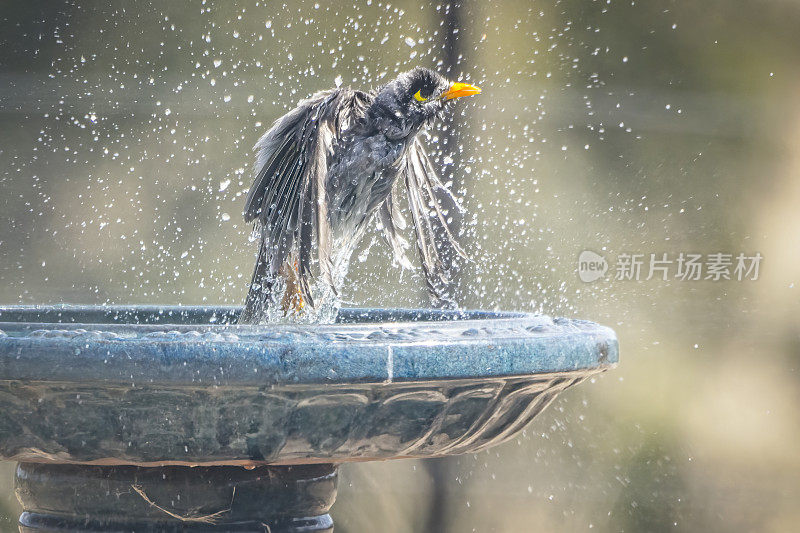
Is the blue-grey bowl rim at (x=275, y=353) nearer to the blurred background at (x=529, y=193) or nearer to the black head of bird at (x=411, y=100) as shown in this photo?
the black head of bird at (x=411, y=100)

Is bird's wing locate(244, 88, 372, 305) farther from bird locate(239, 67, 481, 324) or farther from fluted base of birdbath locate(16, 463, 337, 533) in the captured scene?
fluted base of birdbath locate(16, 463, 337, 533)

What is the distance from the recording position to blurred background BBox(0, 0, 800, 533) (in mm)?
3225

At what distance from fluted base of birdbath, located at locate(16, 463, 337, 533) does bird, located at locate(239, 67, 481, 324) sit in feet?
1.17

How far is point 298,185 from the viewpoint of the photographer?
166 cm

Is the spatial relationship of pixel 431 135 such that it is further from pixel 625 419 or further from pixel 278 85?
pixel 625 419

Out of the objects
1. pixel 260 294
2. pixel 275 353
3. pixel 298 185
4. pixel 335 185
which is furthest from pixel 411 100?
pixel 275 353

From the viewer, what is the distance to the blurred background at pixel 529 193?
3.22 m

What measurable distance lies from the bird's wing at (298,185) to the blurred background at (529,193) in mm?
1415

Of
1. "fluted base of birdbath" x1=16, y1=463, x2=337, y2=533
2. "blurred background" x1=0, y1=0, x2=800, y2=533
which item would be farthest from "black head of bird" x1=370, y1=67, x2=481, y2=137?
"blurred background" x1=0, y1=0, x2=800, y2=533

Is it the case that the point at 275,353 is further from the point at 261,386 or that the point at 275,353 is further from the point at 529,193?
the point at 529,193

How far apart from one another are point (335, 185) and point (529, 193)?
148cm

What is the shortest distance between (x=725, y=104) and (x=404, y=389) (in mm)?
2468

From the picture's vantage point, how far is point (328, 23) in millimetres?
3338

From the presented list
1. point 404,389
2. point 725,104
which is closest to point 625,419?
point 725,104
